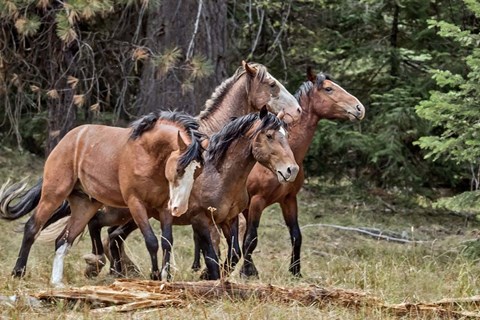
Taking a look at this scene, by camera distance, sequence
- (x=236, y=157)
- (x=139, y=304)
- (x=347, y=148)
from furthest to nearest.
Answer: (x=347, y=148), (x=236, y=157), (x=139, y=304)

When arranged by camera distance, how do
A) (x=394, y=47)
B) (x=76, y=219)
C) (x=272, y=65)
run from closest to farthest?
1. (x=76, y=219)
2. (x=394, y=47)
3. (x=272, y=65)

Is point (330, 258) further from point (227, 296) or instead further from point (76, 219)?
point (227, 296)

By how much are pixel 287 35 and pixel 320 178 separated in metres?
2.73

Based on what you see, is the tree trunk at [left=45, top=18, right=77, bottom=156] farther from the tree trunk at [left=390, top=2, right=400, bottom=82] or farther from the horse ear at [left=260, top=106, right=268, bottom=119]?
the tree trunk at [left=390, top=2, right=400, bottom=82]

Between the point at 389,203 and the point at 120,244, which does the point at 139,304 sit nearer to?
the point at 120,244

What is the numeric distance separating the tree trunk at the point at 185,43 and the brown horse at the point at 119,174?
3398mm

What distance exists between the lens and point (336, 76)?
47.7 feet

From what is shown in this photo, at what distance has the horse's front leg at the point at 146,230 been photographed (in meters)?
7.14

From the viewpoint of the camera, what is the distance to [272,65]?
14398mm

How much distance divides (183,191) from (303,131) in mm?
2461

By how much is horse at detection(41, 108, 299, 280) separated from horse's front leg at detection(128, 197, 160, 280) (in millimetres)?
98

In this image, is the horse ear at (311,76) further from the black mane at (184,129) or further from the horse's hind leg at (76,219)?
the horse's hind leg at (76,219)

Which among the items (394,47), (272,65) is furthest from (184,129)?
(272,65)

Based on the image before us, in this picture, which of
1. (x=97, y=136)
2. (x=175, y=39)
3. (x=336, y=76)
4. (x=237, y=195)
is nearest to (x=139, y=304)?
(x=237, y=195)
